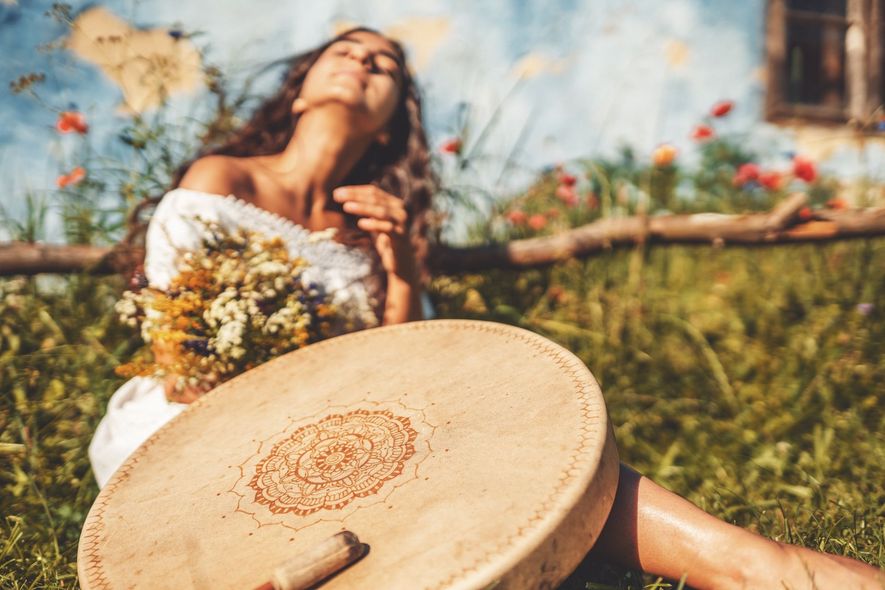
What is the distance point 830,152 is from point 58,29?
4695 millimetres

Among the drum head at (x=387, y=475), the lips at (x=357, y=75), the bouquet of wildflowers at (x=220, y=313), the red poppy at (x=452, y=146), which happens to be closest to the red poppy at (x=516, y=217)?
the red poppy at (x=452, y=146)

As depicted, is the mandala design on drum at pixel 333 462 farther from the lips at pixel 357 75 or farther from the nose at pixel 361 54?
the nose at pixel 361 54

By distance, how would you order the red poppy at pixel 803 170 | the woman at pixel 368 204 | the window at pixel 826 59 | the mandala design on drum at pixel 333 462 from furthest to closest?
the window at pixel 826 59
the red poppy at pixel 803 170
the woman at pixel 368 204
the mandala design on drum at pixel 333 462

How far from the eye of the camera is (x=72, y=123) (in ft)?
8.94

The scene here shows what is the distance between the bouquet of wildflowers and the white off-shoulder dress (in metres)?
0.06

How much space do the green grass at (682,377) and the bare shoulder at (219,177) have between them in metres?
0.82

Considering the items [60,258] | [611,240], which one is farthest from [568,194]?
[60,258]

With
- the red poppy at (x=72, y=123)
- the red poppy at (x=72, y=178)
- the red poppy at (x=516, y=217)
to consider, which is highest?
the red poppy at (x=72, y=123)

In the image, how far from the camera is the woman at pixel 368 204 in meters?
1.39

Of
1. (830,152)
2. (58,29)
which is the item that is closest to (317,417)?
(58,29)

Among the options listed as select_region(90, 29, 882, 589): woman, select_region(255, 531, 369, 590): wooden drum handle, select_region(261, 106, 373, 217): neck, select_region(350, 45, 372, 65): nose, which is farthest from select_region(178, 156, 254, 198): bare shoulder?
select_region(255, 531, 369, 590): wooden drum handle

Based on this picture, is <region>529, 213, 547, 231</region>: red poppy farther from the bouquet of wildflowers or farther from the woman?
the bouquet of wildflowers

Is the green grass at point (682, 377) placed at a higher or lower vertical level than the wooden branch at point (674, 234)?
lower

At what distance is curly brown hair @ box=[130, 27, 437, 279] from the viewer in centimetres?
265
